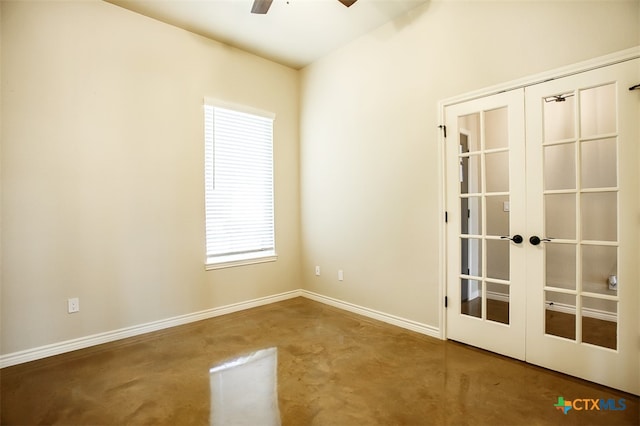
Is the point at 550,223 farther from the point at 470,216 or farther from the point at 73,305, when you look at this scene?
the point at 73,305

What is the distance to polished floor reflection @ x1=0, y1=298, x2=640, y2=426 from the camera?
6.38 ft

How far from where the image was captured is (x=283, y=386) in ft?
7.48

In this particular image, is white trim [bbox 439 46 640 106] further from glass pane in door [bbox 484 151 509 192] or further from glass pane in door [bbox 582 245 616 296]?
glass pane in door [bbox 582 245 616 296]

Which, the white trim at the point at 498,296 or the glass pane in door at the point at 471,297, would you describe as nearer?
the white trim at the point at 498,296

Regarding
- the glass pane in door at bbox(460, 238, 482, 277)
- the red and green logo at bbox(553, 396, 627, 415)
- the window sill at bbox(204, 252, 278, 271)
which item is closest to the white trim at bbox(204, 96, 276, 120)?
the window sill at bbox(204, 252, 278, 271)

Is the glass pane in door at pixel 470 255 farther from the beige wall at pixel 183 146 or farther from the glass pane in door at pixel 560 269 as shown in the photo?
the glass pane in door at pixel 560 269

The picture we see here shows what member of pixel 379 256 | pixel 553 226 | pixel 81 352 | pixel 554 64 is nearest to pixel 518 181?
pixel 553 226

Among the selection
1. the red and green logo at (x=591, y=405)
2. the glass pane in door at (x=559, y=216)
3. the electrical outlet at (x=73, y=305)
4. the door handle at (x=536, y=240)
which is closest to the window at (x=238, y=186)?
the electrical outlet at (x=73, y=305)

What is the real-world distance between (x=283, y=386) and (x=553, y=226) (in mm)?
2383

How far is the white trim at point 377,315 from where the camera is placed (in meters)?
3.14

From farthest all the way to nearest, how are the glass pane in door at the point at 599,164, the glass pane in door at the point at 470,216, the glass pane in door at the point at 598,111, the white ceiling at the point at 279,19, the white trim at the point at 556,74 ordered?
the white ceiling at the point at 279,19 → the glass pane in door at the point at 470,216 → the glass pane in door at the point at 599,164 → the glass pane in door at the point at 598,111 → the white trim at the point at 556,74

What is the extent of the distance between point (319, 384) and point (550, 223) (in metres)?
2.17

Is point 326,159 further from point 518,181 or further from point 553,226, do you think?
point 553,226

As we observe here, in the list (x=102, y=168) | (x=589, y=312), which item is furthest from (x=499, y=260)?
(x=102, y=168)
